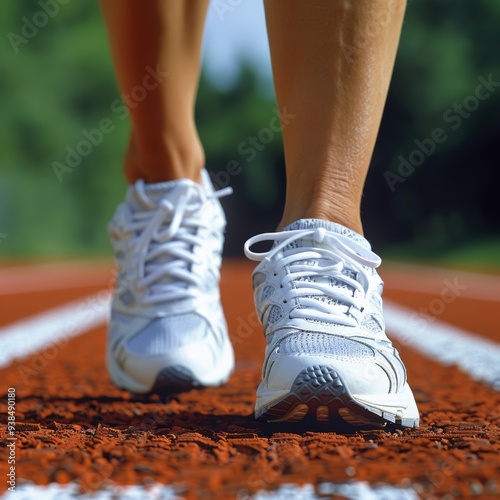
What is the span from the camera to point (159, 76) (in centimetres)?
206

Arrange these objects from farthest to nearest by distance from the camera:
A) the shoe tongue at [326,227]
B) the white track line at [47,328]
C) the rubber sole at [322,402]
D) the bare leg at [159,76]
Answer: the white track line at [47,328]
the bare leg at [159,76]
the shoe tongue at [326,227]
the rubber sole at [322,402]

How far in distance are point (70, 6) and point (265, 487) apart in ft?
75.4

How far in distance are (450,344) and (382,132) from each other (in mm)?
20777

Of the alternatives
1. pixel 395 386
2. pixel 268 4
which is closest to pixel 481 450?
pixel 395 386

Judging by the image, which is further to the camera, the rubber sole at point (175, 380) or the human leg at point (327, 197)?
the rubber sole at point (175, 380)

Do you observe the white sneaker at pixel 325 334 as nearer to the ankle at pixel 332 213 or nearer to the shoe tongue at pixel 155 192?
the ankle at pixel 332 213

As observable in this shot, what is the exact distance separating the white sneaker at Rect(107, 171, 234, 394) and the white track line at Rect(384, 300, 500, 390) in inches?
30.0

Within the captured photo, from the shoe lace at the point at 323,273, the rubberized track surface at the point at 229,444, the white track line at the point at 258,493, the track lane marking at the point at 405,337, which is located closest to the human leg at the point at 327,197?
the shoe lace at the point at 323,273

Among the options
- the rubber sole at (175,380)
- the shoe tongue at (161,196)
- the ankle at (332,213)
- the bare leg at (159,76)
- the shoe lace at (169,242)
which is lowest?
the rubber sole at (175,380)

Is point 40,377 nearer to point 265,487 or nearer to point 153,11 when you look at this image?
point 153,11

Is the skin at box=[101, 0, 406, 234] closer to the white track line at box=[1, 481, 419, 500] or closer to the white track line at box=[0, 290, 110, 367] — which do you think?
the white track line at box=[1, 481, 419, 500]

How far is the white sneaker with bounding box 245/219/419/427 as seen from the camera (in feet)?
4.05

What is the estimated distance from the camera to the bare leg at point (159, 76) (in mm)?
2002

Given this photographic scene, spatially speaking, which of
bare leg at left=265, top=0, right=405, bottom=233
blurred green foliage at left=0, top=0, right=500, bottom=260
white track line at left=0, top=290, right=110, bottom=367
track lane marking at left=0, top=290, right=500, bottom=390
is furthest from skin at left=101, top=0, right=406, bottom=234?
blurred green foliage at left=0, top=0, right=500, bottom=260
